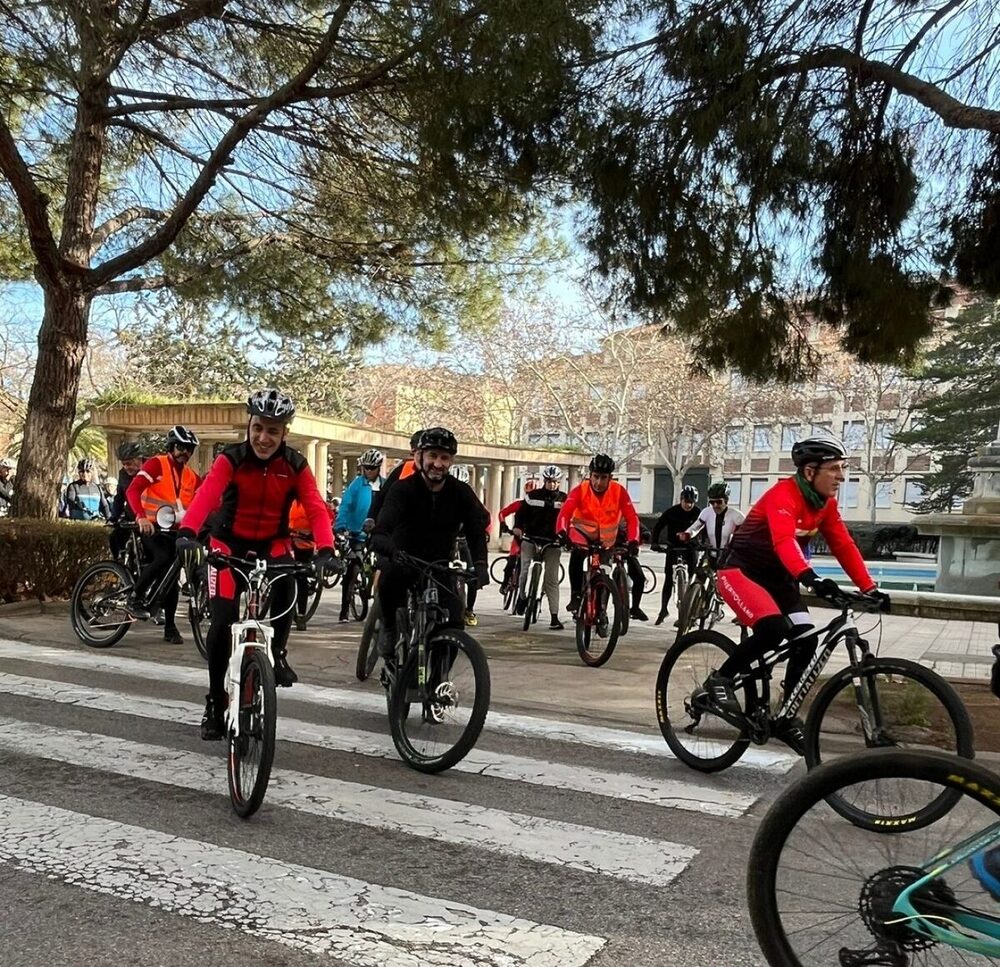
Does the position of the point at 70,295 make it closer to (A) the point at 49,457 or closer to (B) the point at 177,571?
(A) the point at 49,457

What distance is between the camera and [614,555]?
9.70 meters

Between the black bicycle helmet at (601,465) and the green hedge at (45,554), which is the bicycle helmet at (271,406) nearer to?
the black bicycle helmet at (601,465)

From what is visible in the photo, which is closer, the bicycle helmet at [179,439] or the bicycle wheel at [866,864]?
the bicycle wheel at [866,864]

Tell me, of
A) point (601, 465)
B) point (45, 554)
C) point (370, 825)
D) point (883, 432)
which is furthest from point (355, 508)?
point (883, 432)

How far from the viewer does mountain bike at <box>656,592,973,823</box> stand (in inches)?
175

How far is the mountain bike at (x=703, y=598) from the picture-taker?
9680mm

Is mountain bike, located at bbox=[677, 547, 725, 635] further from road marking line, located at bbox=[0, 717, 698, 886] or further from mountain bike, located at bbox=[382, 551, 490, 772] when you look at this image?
road marking line, located at bbox=[0, 717, 698, 886]

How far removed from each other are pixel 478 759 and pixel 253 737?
156 cm

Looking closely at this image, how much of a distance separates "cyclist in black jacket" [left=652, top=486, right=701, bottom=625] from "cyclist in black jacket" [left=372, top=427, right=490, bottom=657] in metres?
5.85

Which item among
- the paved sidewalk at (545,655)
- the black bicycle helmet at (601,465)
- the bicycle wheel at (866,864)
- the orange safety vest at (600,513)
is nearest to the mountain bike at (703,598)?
the paved sidewalk at (545,655)

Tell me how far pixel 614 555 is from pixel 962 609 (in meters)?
4.80

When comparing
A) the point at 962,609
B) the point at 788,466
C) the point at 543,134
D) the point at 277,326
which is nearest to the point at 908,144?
the point at 543,134

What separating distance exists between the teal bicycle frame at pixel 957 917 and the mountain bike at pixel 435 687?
8.98ft

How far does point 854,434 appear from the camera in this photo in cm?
5422
